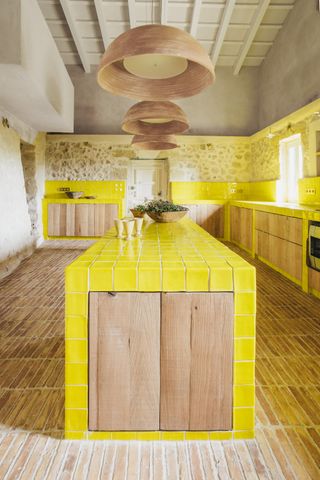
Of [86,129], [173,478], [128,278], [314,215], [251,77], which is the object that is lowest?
[173,478]

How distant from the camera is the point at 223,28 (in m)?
8.23

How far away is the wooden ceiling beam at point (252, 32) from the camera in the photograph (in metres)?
7.51

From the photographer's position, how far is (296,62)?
295 inches

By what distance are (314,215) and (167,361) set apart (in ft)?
11.2

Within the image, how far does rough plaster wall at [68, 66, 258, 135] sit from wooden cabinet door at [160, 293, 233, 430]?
9.08m

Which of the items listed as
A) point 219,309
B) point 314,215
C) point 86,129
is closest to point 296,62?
point 314,215

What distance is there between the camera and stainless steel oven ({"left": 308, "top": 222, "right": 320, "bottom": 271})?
4.43 metres

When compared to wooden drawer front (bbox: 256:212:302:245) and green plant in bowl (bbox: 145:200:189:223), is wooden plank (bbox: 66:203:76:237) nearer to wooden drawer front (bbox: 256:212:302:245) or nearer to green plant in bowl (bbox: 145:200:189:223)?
wooden drawer front (bbox: 256:212:302:245)

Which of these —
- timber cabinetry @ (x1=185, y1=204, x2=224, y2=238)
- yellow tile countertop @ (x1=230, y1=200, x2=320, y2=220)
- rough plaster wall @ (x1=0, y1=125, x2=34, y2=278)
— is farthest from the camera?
timber cabinetry @ (x1=185, y1=204, x2=224, y2=238)

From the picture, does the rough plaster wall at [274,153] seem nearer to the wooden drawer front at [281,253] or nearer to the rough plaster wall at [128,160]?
the rough plaster wall at [128,160]

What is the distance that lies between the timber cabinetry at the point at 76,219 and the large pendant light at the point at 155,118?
576cm

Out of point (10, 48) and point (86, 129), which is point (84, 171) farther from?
point (10, 48)

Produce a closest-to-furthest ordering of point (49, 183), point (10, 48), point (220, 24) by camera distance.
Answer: point (10, 48) < point (220, 24) < point (49, 183)

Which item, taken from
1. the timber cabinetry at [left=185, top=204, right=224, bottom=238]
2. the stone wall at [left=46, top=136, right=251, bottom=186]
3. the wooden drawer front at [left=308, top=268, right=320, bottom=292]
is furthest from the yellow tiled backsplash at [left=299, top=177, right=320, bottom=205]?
the stone wall at [left=46, top=136, right=251, bottom=186]
